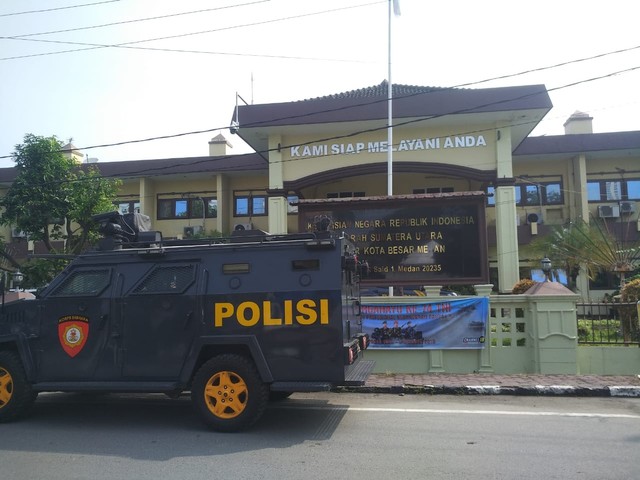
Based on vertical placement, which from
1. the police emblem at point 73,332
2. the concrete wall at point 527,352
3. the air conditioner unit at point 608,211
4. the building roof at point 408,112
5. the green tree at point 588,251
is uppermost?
the building roof at point 408,112

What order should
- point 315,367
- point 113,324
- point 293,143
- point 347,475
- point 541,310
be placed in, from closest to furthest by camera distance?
point 347,475, point 315,367, point 113,324, point 541,310, point 293,143

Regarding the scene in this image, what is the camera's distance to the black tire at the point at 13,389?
6.73 m

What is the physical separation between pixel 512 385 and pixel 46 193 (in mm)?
14403

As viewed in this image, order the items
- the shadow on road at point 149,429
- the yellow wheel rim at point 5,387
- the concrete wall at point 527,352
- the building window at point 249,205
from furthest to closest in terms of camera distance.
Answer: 1. the building window at point 249,205
2. the concrete wall at point 527,352
3. the yellow wheel rim at point 5,387
4. the shadow on road at point 149,429

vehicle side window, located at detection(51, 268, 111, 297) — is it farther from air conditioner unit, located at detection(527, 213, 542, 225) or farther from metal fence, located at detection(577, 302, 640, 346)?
air conditioner unit, located at detection(527, 213, 542, 225)

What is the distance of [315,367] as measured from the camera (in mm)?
6098

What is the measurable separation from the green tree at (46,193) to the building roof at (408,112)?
17.5 ft

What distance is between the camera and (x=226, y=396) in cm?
623

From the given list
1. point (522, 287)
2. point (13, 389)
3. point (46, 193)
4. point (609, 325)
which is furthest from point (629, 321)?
point (46, 193)

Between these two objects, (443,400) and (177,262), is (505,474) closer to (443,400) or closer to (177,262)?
(443,400)

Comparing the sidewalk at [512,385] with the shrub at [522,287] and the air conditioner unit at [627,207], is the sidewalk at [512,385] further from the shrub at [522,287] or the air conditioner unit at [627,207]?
the air conditioner unit at [627,207]

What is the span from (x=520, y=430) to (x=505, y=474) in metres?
1.66

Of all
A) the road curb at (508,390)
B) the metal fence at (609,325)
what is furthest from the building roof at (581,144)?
the road curb at (508,390)

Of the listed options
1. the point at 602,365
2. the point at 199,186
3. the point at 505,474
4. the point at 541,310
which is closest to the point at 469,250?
the point at 541,310
